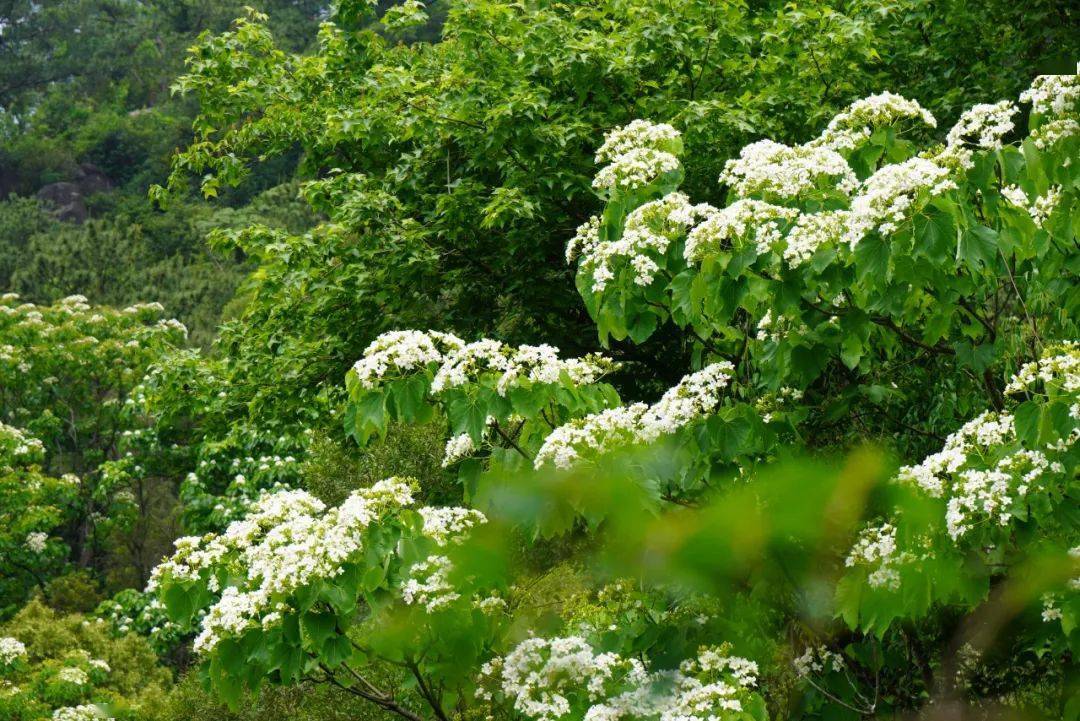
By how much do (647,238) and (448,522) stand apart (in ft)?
4.21

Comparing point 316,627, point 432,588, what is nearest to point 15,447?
point 432,588

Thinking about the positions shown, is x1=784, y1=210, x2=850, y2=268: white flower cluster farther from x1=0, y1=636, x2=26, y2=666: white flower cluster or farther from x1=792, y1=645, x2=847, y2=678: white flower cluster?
x1=0, y1=636, x2=26, y2=666: white flower cluster

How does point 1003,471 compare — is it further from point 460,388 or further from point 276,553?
point 276,553

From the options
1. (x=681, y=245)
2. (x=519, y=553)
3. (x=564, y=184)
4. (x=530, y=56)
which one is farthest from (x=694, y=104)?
(x=681, y=245)

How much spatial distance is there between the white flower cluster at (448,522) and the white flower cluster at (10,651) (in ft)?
38.4

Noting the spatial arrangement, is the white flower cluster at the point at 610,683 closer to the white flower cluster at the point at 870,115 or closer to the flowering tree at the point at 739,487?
the flowering tree at the point at 739,487

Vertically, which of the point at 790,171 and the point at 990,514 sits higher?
the point at 790,171

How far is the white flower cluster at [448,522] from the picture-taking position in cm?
426

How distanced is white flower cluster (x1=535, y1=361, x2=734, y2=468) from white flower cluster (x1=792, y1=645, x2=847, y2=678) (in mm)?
1110

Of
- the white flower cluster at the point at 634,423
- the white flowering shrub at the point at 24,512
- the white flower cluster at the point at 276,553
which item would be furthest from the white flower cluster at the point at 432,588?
the white flowering shrub at the point at 24,512

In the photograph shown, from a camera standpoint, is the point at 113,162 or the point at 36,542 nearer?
the point at 36,542

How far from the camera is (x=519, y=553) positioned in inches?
312

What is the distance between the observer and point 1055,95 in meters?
3.69

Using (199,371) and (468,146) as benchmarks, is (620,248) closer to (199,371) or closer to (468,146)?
(468,146)
